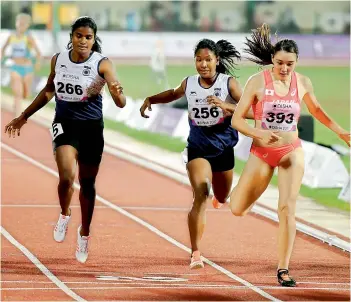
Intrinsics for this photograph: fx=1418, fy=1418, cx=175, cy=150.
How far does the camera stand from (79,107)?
12.9m

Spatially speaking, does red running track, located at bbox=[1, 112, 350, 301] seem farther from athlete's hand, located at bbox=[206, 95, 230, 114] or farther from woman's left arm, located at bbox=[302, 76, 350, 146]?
athlete's hand, located at bbox=[206, 95, 230, 114]

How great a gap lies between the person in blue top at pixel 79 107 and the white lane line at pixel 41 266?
42cm

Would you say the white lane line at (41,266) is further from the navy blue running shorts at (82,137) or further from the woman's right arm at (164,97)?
the woman's right arm at (164,97)

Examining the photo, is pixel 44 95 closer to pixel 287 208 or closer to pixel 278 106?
pixel 278 106

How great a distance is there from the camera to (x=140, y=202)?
18875 millimetres

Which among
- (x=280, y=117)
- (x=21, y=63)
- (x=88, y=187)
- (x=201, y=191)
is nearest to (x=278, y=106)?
(x=280, y=117)

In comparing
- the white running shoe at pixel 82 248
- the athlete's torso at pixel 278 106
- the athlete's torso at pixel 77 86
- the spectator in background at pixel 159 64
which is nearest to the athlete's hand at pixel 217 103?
the athlete's torso at pixel 278 106

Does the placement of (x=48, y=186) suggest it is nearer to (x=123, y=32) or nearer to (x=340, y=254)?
(x=340, y=254)

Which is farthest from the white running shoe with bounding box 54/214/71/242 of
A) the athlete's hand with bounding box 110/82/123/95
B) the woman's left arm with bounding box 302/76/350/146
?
the woman's left arm with bounding box 302/76/350/146

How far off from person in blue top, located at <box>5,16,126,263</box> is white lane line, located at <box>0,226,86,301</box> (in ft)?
1.39

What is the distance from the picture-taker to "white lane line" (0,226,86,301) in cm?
1166

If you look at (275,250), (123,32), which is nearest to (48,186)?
(275,250)

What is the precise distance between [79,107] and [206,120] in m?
1.16

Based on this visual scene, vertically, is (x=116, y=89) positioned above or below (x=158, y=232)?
above
